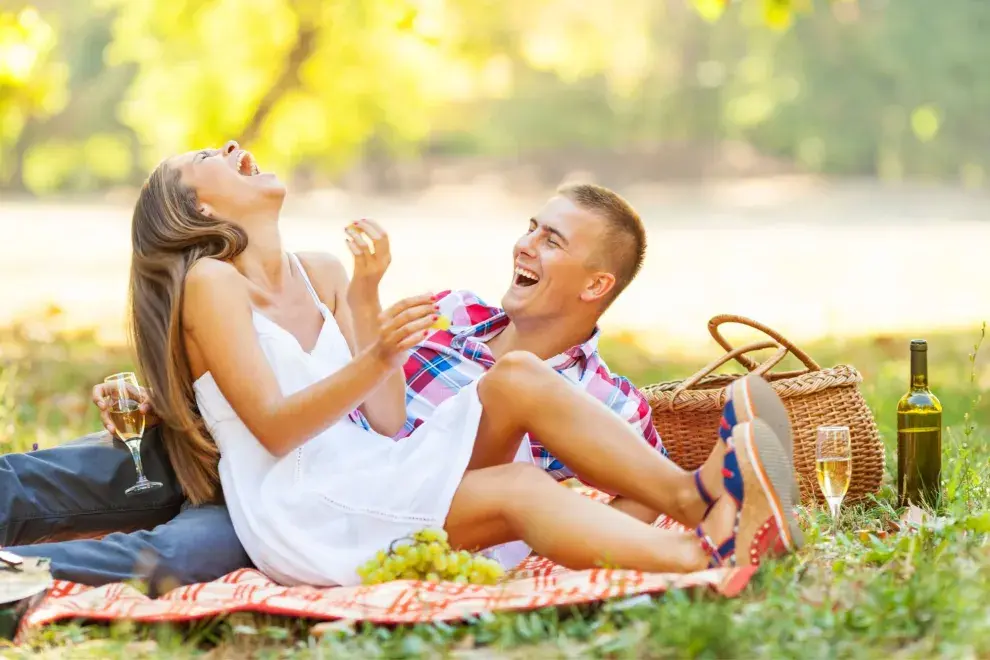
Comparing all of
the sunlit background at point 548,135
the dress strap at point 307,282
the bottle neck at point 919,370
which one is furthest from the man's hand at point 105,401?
the sunlit background at point 548,135

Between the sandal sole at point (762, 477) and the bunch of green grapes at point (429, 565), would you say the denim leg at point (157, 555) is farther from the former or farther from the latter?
the sandal sole at point (762, 477)

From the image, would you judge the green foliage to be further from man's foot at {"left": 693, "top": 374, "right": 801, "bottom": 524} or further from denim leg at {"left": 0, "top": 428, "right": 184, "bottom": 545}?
man's foot at {"left": 693, "top": 374, "right": 801, "bottom": 524}

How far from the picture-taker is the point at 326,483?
3.52 meters

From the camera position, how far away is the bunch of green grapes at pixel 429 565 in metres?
3.33

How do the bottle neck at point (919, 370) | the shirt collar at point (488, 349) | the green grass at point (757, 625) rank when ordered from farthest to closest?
1. the shirt collar at point (488, 349)
2. the bottle neck at point (919, 370)
3. the green grass at point (757, 625)

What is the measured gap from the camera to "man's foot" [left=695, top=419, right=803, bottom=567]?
3.17m

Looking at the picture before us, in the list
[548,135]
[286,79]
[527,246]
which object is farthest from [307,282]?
[548,135]

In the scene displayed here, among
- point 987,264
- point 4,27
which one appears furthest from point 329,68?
point 987,264

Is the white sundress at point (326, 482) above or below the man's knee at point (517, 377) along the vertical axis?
below

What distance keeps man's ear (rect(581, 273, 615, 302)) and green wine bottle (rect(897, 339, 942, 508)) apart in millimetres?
1031

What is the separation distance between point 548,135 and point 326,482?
32917 mm

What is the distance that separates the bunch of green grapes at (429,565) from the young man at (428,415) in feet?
1.64

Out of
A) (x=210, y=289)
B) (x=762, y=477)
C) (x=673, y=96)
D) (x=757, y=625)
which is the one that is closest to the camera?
(x=757, y=625)

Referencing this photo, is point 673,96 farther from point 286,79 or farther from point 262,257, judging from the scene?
point 262,257
